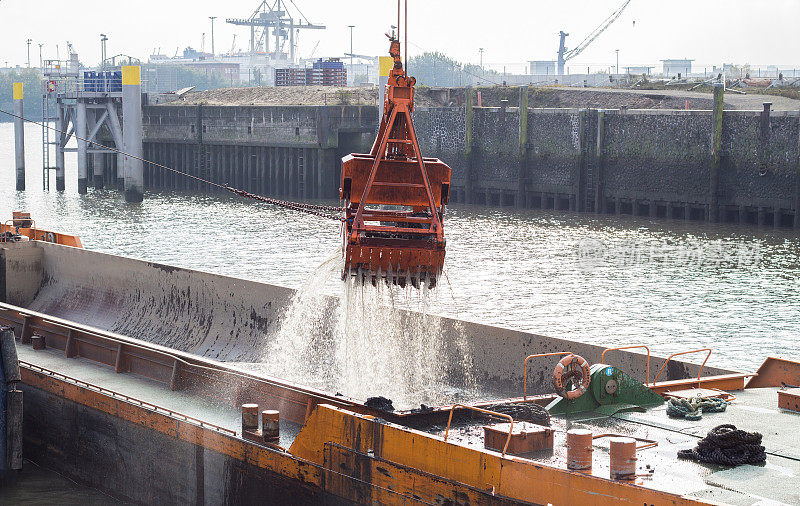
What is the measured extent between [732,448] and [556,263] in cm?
2118

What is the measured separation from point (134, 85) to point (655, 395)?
3746cm

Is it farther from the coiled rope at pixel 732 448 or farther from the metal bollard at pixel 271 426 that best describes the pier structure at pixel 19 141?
the coiled rope at pixel 732 448

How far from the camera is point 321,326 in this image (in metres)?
15.7

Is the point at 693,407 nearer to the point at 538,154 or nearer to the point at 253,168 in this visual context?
the point at 538,154

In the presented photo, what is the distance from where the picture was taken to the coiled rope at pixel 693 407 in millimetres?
9762

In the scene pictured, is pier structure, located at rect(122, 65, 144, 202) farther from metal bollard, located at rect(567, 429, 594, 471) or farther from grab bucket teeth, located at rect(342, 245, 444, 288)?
metal bollard, located at rect(567, 429, 594, 471)

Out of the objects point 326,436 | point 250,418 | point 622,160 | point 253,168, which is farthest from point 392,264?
point 253,168

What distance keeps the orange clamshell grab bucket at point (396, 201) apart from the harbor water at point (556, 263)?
2.38ft

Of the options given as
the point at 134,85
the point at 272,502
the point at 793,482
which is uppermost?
the point at 134,85

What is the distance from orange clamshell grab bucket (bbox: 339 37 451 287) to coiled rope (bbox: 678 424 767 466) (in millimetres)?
4398

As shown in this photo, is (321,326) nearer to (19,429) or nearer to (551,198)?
(19,429)

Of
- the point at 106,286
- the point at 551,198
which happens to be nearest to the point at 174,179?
the point at 551,198

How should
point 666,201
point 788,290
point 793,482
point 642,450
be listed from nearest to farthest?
point 793,482 < point 642,450 < point 788,290 < point 666,201

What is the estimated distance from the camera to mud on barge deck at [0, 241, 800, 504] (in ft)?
27.2
